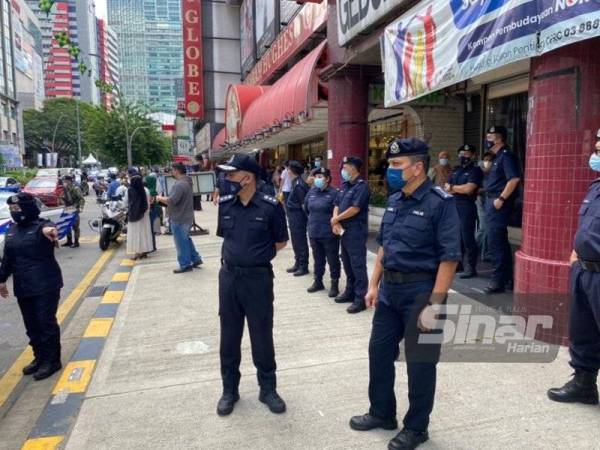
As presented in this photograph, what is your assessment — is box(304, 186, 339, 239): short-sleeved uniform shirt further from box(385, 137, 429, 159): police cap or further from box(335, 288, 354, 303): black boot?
box(385, 137, 429, 159): police cap

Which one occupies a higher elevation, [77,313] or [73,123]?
[73,123]

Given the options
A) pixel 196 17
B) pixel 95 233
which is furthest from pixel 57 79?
pixel 95 233

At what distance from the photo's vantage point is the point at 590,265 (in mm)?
2949

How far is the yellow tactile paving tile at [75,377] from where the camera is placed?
373 cm

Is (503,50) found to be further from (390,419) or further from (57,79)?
(57,79)

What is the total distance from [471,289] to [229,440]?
3.90 m

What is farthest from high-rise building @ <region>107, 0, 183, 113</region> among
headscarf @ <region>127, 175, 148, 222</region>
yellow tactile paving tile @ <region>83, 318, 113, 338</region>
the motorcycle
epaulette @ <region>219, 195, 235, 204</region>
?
epaulette @ <region>219, 195, 235, 204</region>

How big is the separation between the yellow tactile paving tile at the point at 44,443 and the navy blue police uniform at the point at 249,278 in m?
1.07

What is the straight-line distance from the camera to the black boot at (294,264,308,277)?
7.10 m

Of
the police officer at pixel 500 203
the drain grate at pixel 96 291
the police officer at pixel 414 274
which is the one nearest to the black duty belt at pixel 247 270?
the police officer at pixel 414 274

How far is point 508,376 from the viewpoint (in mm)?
3609

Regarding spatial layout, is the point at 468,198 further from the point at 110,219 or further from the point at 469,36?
the point at 110,219

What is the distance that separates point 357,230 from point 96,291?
4.03 meters

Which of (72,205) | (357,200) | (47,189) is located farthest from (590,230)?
(47,189)
